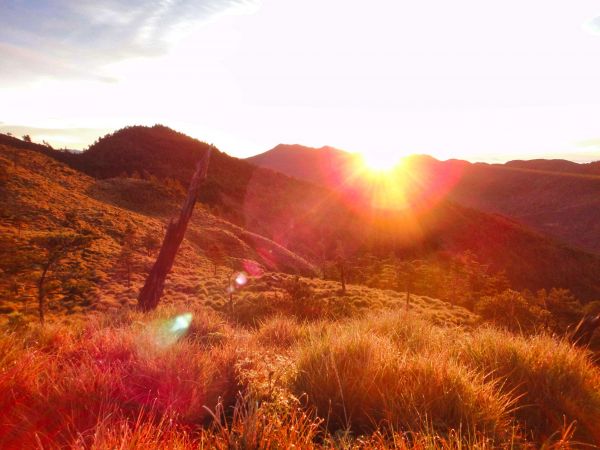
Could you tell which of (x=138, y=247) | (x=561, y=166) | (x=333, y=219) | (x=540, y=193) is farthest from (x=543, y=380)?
(x=561, y=166)

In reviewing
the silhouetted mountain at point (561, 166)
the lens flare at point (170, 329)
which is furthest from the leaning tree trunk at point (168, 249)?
the silhouetted mountain at point (561, 166)

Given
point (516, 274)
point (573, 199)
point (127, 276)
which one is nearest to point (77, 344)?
point (127, 276)

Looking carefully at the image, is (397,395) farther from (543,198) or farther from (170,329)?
(543,198)

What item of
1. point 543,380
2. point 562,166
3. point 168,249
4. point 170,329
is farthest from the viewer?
point 562,166

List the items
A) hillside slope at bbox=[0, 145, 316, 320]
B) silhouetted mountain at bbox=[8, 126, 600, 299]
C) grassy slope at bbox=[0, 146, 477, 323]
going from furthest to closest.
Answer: silhouetted mountain at bbox=[8, 126, 600, 299] < grassy slope at bbox=[0, 146, 477, 323] < hillside slope at bbox=[0, 145, 316, 320]

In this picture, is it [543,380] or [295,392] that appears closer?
[295,392]

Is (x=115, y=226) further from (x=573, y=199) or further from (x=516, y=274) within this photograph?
(x=573, y=199)

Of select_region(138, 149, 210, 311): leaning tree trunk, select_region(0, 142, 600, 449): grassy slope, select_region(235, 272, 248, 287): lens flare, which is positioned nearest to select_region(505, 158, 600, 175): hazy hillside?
select_region(235, 272, 248, 287): lens flare

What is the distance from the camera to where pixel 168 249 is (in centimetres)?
1033

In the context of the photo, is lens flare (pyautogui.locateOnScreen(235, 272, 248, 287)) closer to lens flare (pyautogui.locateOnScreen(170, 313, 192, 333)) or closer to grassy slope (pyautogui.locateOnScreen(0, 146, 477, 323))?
grassy slope (pyautogui.locateOnScreen(0, 146, 477, 323))

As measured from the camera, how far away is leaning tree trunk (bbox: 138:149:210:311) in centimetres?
1025

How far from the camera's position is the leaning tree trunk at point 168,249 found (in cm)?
1025

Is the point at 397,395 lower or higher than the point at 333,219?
higher

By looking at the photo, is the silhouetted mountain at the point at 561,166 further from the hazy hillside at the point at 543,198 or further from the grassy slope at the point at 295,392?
the grassy slope at the point at 295,392
